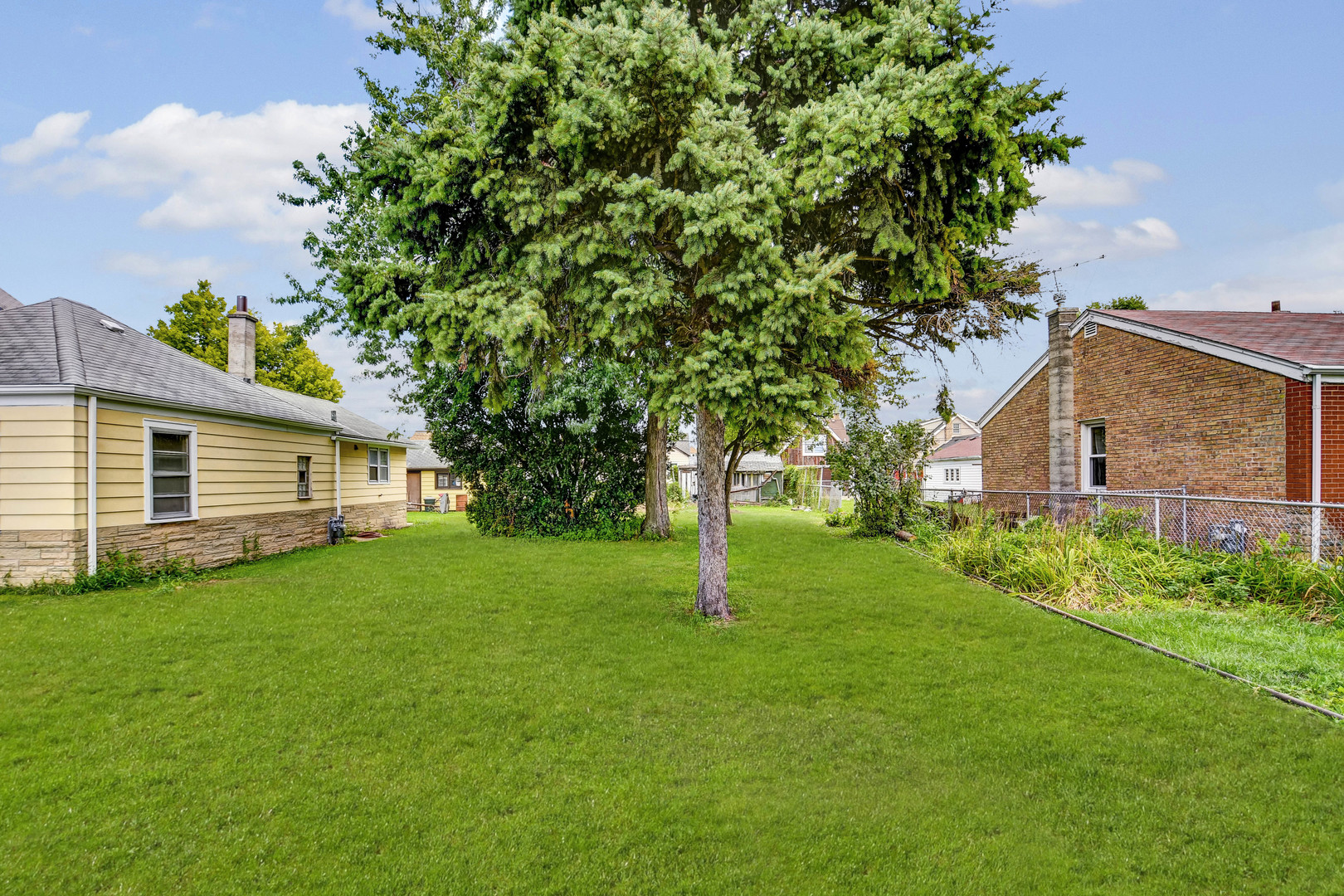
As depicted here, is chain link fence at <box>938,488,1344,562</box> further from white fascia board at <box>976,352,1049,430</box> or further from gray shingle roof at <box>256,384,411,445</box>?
gray shingle roof at <box>256,384,411,445</box>

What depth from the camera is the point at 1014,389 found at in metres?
15.6

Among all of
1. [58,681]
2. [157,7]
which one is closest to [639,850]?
[58,681]

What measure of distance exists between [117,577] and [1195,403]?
17.9 m

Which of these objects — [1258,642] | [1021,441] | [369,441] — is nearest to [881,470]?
[1021,441]

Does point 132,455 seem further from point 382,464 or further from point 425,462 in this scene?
point 425,462

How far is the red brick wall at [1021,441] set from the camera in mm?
14453

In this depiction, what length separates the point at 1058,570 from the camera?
7.61 metres

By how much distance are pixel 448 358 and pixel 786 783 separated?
482 cm

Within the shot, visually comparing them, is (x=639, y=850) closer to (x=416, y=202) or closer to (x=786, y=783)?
(x=786, y=783)

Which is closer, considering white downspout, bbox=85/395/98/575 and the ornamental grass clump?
the ornamental grass clump

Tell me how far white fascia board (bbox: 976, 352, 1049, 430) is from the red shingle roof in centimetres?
222

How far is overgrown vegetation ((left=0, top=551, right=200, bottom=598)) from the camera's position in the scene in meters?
7.88

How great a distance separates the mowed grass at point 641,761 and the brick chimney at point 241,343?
31.4ft

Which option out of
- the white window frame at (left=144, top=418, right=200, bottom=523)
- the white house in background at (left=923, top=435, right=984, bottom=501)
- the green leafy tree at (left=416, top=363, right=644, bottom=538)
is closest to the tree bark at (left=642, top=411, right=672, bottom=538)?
the green leafy tree at (left=416, top=363, right=644, bottom=538)
